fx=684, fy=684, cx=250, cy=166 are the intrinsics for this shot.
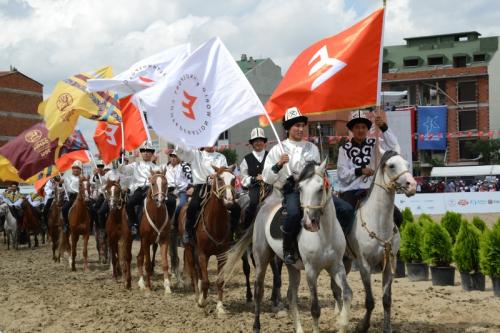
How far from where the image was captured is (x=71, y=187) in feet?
65.2

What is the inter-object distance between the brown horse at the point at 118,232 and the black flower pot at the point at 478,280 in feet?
21.9

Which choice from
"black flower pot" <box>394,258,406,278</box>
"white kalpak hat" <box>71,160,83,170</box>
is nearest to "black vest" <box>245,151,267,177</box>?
"black flower pot" <box>394,258,406,278</box>

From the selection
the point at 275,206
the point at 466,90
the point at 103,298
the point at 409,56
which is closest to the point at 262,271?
the point at 275,206

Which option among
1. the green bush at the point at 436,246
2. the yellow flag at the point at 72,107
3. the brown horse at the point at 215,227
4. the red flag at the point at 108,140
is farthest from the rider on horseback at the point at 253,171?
the red flag at the point at 108,140

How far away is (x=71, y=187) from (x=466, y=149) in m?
56.6

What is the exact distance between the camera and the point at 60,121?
56.2 ft

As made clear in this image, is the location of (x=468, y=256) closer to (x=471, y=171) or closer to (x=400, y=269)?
(x=400, y=269)

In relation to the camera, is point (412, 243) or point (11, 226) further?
point (11, 226)

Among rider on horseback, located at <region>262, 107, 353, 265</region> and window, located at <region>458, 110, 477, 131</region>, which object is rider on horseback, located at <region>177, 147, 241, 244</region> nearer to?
rider on horseback, located at <region>262, 107, 353, 265</region>

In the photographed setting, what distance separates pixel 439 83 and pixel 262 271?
67.1 meters

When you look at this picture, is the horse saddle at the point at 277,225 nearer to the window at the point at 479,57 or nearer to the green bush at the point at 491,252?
the green bush at the point at 491,252

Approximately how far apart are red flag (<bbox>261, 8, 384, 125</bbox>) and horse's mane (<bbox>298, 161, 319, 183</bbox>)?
1.44 m

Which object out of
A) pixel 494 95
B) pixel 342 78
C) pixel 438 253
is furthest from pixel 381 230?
pixel 494 95

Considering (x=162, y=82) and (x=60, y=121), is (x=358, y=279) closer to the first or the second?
(x=162, y=82)
